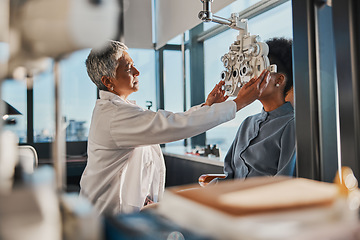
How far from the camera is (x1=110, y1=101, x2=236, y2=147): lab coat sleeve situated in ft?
4.23

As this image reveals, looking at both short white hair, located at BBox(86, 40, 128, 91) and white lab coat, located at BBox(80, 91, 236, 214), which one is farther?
short white hair, located at BBox(86, 40, 128, 91)

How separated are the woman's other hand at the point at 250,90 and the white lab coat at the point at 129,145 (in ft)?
0.13

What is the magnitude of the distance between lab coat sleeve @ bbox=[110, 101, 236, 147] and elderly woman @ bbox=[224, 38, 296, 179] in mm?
259

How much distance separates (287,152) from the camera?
1.38 meters

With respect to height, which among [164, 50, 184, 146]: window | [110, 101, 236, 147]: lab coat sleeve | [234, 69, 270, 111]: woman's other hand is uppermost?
[164, 50, 184, 146]: window

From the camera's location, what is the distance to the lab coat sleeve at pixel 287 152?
4.33ft

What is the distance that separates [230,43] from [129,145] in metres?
1.99

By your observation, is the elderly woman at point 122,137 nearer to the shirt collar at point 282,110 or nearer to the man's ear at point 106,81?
the man's ear at point 106,81

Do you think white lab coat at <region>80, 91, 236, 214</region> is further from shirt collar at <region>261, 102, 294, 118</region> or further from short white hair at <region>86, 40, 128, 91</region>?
shirt collar at <region>261, 102, 294, 118</region>

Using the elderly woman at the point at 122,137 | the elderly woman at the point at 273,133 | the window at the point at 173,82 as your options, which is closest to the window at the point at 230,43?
the window at the point at 173,82

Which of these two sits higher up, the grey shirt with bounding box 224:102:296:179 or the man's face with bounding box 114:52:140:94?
the man's face with bounding box 114:52:140:94

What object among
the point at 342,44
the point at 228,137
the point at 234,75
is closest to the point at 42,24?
the point at 342,44

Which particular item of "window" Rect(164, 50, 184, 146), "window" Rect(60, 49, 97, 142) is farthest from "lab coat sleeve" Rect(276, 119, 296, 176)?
"window" Rect(60, 49, 97, 142)

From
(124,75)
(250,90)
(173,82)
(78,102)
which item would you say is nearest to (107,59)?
(124,75)
